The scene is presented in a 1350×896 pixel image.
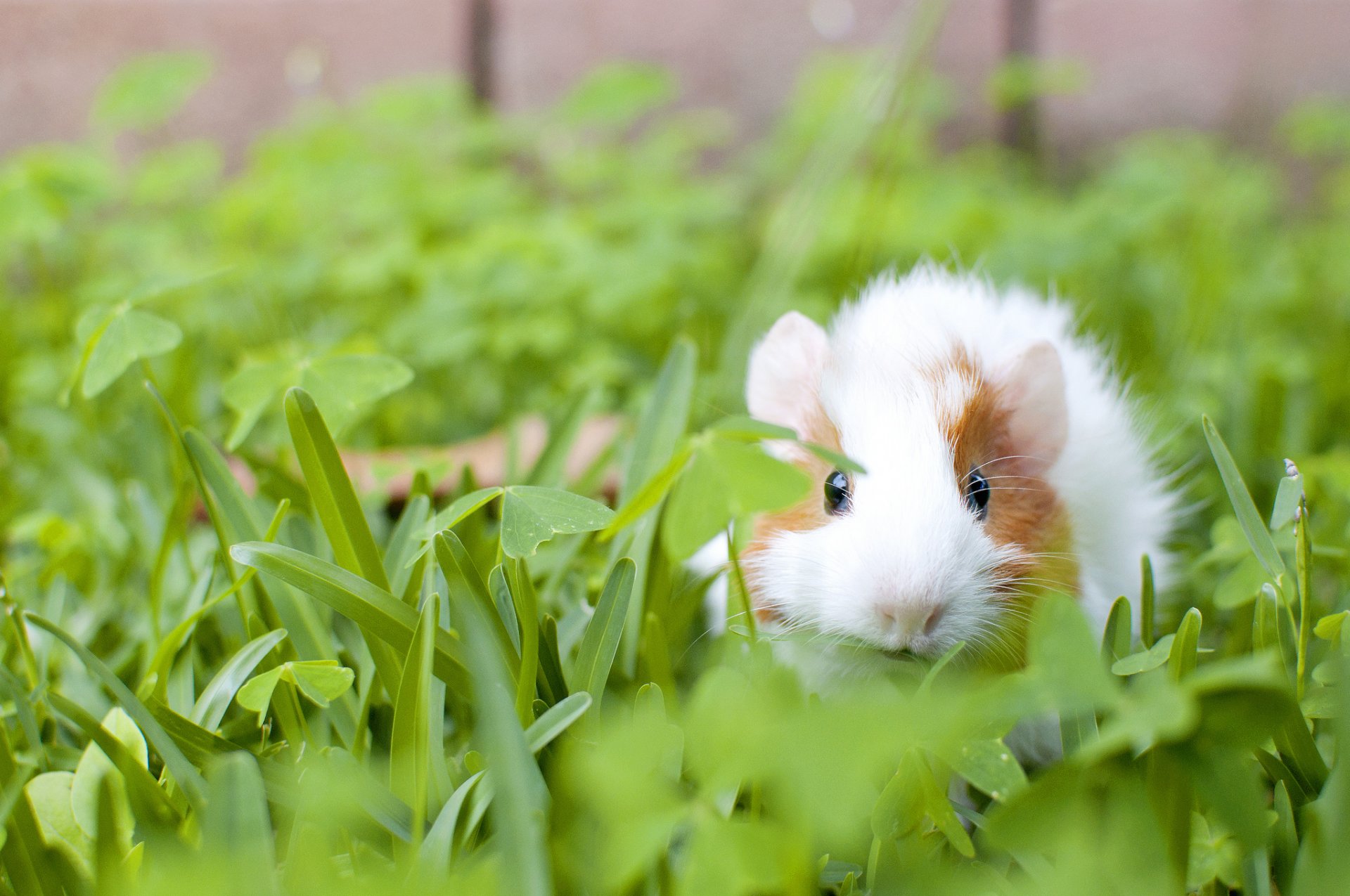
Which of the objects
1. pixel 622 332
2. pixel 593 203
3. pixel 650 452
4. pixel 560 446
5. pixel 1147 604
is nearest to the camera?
pixel 1147 604

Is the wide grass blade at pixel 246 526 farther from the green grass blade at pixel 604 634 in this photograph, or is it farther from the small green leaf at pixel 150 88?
the small green leaf at pixel 150 88

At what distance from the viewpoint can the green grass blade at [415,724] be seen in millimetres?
1041

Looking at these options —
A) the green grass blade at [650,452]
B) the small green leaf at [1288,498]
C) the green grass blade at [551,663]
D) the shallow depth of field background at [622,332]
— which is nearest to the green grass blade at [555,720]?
the shallow depth of field background at [622,332]

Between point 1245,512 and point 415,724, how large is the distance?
40.3 inches

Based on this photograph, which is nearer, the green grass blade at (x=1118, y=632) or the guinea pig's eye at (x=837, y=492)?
the green grass blade at (x=1118, y=632)

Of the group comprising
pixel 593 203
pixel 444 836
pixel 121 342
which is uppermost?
pixel 121 342

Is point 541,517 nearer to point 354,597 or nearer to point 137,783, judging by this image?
point 354,597

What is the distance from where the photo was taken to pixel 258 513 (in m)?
1.43

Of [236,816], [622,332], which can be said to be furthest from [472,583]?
[622,332]

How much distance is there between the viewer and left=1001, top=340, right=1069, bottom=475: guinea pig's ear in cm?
143

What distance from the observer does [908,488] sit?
1.27m

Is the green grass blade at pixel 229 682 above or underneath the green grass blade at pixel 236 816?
underneath

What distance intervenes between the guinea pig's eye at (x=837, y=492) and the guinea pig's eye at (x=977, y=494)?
164 millimetres

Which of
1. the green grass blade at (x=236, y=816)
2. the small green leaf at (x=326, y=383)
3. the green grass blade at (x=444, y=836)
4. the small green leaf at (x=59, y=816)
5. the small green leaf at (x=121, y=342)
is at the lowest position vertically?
the small green leaf at (x=59, y=816)
